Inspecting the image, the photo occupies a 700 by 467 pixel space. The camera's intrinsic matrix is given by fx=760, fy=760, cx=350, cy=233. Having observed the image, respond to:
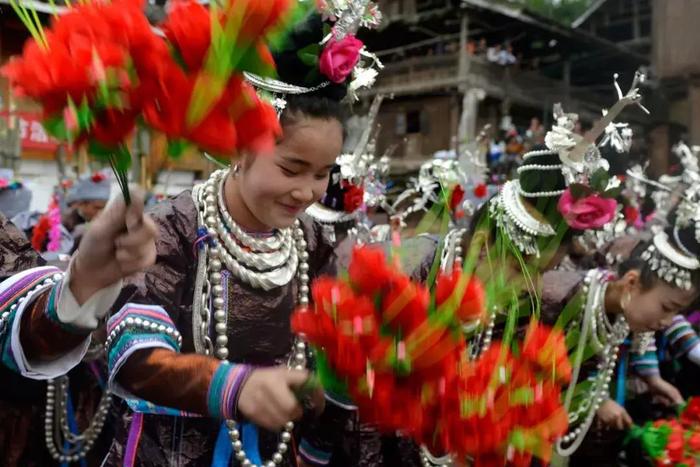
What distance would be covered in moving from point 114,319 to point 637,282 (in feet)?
7.52

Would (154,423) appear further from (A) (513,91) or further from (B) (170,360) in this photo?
(A) (513,91)

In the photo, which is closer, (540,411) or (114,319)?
(540,411)

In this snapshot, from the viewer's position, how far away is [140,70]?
1.08m

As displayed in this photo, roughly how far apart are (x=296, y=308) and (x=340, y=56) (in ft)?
2.25

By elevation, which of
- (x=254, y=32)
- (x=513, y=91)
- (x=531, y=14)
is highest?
(x=531, y=14)

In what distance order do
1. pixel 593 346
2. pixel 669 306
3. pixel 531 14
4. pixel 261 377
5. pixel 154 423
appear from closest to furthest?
pixel 261 377
pixel 154 423
pixel 593 346
pixel 669 306
pixel 531 14

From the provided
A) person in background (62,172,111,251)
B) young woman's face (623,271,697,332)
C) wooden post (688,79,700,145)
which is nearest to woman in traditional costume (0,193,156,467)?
young woman's face (623,271,697,332)

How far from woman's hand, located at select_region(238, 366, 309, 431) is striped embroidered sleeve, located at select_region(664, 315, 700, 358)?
10.5ft

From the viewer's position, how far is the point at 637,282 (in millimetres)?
3172

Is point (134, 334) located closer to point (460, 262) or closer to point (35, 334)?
point (35, 334)

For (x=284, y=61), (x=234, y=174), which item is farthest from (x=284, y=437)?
(x=284, y=61)

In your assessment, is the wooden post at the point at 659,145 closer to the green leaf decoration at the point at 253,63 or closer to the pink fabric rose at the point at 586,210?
the pink fabric rose at the point at 586,210

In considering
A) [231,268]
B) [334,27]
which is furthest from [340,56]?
[231,268]

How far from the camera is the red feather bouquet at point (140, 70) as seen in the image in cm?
105
